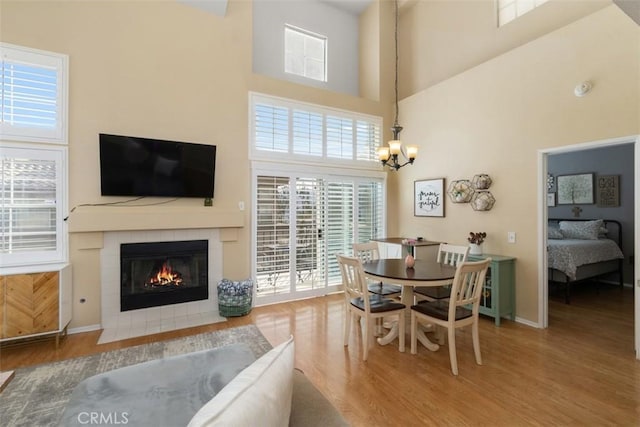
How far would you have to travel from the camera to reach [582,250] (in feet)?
15.5

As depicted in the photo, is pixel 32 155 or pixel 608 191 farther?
pixel 608 191

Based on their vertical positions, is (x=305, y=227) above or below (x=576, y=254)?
above

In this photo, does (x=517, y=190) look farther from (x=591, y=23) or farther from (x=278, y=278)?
(x=278, y=278)

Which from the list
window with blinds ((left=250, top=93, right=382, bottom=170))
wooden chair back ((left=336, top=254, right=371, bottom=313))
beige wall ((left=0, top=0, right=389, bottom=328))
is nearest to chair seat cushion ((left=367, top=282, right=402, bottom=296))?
wooden chair back ((left=336, top=254, right=371, bottom=313))

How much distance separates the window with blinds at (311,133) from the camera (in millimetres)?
4520

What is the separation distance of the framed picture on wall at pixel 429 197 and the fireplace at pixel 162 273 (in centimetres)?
351

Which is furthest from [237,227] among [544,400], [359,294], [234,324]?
[544,400]

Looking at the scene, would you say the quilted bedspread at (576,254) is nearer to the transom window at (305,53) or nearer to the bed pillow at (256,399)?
the transom window at (305,53)

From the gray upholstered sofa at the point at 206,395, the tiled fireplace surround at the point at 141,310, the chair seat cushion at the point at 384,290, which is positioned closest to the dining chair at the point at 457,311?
the chair seat cushion at the point at 384,290

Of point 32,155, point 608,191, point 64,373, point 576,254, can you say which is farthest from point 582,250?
point 32,155

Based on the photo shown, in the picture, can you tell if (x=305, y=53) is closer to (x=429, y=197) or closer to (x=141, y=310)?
(x=429, y=197)

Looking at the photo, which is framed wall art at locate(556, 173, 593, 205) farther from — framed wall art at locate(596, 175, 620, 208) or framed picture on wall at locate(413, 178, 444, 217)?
framed picture on wall at locate(413, 178, 444, 217)

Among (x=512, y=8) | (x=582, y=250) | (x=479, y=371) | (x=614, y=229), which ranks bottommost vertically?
(x=479, y=371)

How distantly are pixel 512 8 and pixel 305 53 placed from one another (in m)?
3.30
